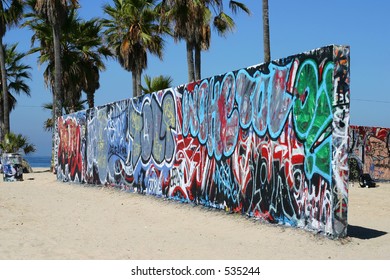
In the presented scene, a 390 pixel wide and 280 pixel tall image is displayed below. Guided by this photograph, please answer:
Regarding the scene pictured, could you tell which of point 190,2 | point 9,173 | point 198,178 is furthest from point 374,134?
point 9,173

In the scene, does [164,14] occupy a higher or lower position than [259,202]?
higher

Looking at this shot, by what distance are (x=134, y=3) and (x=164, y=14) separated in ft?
12.1

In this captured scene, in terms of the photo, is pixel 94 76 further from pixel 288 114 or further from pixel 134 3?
pixel 288 114

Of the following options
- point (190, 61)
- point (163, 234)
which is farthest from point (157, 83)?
point (163, 234)

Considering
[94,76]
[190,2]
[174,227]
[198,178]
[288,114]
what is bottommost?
[174,227]

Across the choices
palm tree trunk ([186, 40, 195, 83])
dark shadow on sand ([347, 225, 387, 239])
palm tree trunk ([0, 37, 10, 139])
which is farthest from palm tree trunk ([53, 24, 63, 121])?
dark shadow on sand ([347, 225, 387, 239])

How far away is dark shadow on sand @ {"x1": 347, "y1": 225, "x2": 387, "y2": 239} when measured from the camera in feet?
26.3

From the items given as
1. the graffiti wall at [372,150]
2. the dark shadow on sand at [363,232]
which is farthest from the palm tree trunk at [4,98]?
the dark shadow on sand at [363,232]

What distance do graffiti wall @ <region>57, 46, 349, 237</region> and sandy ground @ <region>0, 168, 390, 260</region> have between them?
0.39 meters

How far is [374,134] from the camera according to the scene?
65.1ft

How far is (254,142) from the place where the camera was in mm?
9516

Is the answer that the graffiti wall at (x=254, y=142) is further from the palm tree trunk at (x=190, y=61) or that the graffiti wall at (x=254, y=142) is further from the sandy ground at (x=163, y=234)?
→ the palm tree trunk at (x=190, y=61)

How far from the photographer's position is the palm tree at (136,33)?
2652 centimetres

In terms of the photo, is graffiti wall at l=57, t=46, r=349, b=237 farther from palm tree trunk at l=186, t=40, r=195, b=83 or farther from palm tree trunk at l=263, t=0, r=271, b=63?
palm tree trunk at l=186, t=40, r=195, b=83
